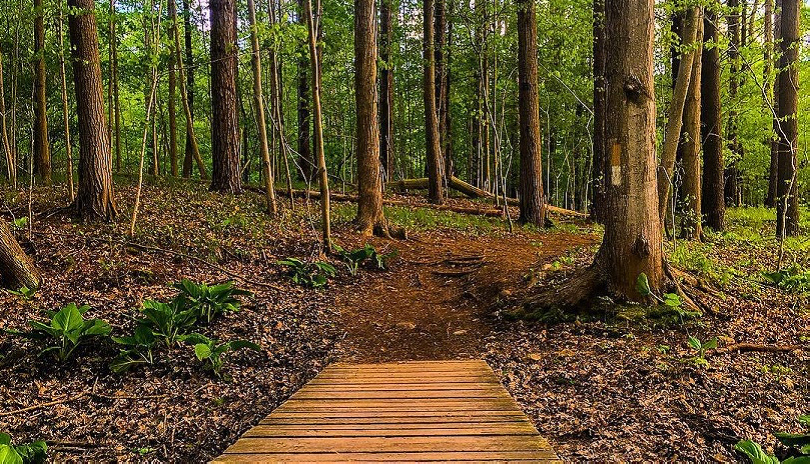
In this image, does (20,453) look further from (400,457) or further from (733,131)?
(733,131)

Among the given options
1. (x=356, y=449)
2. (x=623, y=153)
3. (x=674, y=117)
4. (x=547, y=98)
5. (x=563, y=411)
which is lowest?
(x=563, y=411)

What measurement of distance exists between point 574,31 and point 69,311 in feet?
43.5

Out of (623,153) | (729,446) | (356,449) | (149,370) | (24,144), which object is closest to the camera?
(356,449)

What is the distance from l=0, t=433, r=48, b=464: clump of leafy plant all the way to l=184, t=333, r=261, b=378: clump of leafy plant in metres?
1.48

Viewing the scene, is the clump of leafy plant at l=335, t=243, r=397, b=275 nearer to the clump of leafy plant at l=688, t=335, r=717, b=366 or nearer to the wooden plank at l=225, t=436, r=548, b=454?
the clump of leafy plant at l=688, t=335, r=717, b=366

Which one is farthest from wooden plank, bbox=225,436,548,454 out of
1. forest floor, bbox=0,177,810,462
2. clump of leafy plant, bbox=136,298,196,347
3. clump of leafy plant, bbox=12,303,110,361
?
clump of leafy plant, bbox=12,303,110,361

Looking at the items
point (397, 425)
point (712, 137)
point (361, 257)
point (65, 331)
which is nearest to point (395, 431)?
point (397, 425)

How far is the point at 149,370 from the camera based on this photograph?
4.95 metres

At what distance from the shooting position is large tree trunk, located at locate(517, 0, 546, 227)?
507 inches

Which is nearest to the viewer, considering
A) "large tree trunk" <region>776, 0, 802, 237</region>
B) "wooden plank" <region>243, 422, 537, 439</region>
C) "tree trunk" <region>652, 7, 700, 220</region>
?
"wooden plank" <region>243, 422, 537, 439</region>

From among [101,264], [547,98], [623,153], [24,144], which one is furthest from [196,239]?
[547,98]

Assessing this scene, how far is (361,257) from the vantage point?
9391mm

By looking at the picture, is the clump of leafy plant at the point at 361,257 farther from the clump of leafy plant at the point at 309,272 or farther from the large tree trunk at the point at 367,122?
the large tree trunk at the point at 367,122

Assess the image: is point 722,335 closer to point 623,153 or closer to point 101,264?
point 623,153
